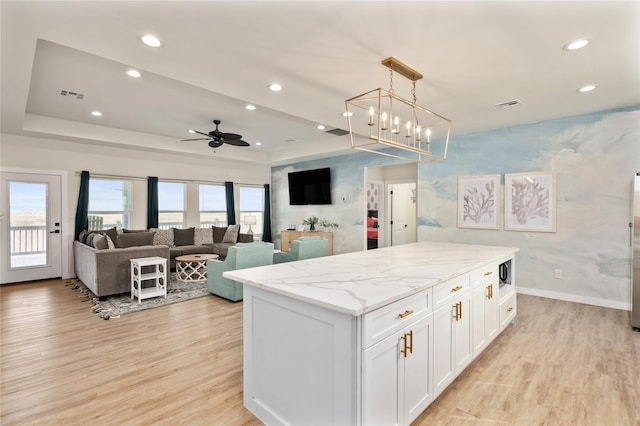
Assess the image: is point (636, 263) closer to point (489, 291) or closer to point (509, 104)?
point (489, 291)

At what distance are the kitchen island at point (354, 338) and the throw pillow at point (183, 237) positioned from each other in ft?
17.8

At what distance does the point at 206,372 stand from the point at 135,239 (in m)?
4.47

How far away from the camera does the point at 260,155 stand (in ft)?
28.0

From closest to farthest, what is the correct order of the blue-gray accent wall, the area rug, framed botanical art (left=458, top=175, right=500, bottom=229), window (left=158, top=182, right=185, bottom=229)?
the area rug, the blue-gray accent wall, framed botanical art (left=458, top=175, right=500, bottom=229), window (left=158, top=182, right=185, bottom=229)

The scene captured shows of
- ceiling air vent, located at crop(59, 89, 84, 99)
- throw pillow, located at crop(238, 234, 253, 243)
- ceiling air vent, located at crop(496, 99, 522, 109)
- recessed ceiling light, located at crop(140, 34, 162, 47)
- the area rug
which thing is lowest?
the area rug

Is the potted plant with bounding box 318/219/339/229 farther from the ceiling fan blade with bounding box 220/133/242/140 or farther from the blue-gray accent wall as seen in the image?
the ceiling fan blade with bounding box 220/133/242/140

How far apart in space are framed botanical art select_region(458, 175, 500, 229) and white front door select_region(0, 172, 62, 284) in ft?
24.1

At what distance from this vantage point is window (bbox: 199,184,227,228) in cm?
798

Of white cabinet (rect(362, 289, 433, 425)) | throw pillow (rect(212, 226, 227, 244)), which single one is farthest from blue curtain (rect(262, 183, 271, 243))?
white cabinet (rect(362, 289, 433, 425))

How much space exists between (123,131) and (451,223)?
6.46m

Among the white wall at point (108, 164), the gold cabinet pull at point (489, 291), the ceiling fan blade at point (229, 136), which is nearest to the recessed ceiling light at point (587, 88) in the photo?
the gold cabinet pull at point (489, 291)

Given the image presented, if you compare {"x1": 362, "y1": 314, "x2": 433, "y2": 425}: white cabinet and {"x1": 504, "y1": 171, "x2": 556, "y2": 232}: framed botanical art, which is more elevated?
{"x1": 504, "y1": 171, "x2": 556, "y2": 232}: framed botanical art

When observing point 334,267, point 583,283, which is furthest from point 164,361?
point 583,283

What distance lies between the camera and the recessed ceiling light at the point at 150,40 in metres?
2.35
